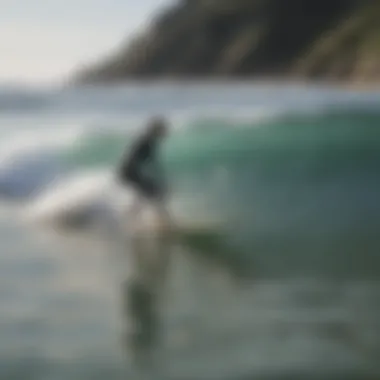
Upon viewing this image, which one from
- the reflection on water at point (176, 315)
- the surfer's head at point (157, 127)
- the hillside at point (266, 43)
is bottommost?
the reflection on water at point (176, 315)

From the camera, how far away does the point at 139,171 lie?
1599 mm

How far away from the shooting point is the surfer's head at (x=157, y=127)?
161 cm

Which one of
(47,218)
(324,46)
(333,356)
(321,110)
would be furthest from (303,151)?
(47,218)

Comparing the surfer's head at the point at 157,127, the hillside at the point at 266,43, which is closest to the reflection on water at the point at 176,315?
the surfer's head at the point at 157,127

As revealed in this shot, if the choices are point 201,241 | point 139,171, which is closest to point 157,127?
point 139,171

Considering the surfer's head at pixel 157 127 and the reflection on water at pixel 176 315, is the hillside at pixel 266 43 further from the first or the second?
the reflection on water at pixel 176 315

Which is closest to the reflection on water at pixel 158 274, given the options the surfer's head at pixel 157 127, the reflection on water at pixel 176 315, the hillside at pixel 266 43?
the reflection on water at pixel 176 315

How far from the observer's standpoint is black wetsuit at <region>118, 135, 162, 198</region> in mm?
1600

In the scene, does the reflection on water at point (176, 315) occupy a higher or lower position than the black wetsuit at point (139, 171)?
lower

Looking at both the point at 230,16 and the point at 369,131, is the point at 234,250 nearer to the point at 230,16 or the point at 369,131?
the point at 369,131

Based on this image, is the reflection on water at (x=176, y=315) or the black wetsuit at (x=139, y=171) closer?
the reflection on water at (x=176, y=315)

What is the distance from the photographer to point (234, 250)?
1604 mm

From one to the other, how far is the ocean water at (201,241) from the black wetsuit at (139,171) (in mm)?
25

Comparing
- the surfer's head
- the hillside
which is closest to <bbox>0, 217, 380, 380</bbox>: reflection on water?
the surfer's head
